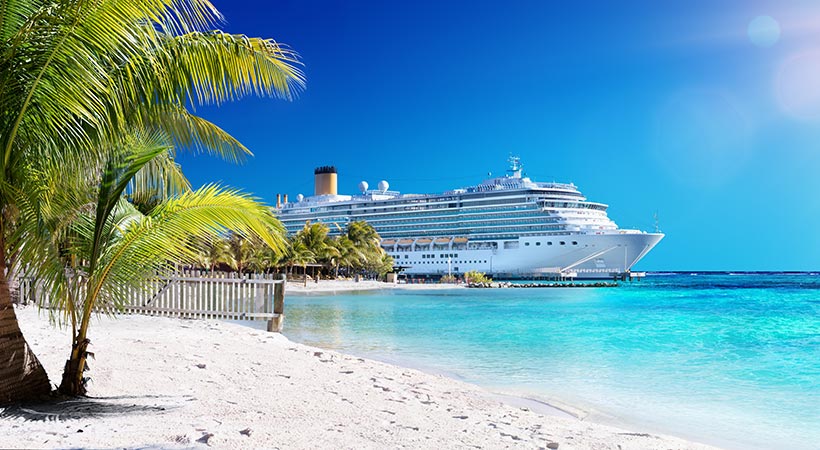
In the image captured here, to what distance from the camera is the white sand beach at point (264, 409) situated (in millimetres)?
3750

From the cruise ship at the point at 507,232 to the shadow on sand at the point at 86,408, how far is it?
215 feet

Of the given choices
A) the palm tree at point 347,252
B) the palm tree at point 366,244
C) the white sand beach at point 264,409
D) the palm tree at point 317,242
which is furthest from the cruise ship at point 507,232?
the white sand beach at point 264,409

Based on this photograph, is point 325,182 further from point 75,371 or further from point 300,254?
point 75,371

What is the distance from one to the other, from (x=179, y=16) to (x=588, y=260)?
69745 millimetres

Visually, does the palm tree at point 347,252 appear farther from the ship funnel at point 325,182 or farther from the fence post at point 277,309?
the fence post at point 277,309

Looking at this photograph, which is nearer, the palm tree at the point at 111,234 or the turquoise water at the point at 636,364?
the palm tree at the point at 111,234

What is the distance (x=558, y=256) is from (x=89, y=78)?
67498 mm

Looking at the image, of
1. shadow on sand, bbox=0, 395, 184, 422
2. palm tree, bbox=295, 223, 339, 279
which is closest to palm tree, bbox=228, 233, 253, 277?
palm tree, bbox=295, 223, 339, 279

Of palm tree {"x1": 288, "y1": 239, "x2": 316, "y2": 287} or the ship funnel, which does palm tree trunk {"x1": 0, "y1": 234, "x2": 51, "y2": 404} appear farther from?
the ship funnel

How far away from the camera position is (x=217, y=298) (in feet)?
36.0

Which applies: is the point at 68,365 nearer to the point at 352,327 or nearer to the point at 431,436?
the point at 431,436

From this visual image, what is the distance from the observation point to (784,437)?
600 cm

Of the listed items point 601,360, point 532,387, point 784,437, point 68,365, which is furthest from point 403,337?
point 68,365

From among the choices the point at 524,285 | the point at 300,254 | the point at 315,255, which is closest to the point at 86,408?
the point at 300,254
